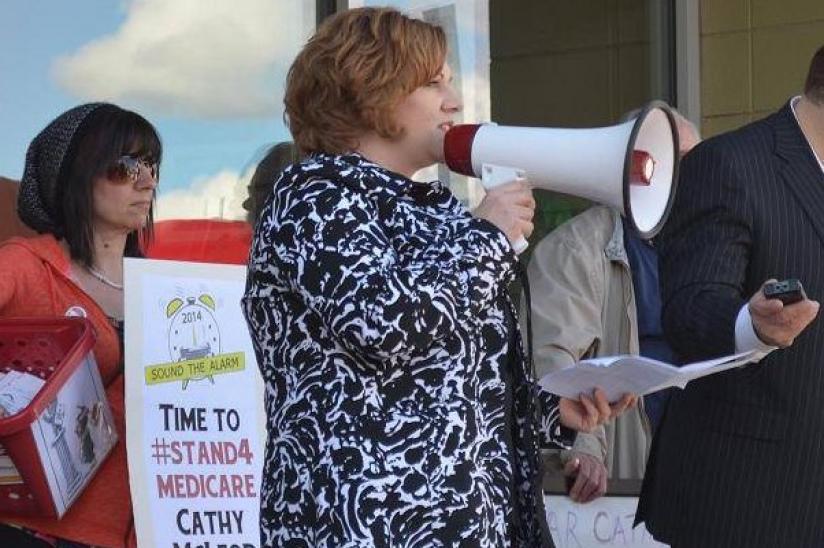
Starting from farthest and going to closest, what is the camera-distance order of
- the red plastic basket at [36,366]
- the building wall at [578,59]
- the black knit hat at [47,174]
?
the building wall at [578,59] < the black knit hat at [47,174] < the red plastic basket at [36,366]

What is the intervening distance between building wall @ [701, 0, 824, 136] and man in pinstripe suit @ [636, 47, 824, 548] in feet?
11.8

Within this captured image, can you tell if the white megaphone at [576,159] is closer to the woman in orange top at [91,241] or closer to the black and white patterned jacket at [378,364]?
the black and white patterned jacket at [378,364]

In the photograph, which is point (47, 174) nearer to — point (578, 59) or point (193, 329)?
point (193, 329)

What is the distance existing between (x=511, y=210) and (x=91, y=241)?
4.96ft

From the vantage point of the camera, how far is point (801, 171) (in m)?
3.32

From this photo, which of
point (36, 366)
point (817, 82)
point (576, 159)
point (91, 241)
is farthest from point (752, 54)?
point (576, 159)

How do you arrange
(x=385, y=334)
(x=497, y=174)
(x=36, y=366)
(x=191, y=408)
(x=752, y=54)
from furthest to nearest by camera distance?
(x=752, y=54)
(x=191, y=408)
(x=36, y=366)
(x=497, y=174)
(x=385, y=334)

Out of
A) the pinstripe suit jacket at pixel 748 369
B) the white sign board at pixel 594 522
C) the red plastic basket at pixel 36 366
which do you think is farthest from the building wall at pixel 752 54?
the red plastic basket at pixel 36 366

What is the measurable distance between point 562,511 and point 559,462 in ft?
1.06

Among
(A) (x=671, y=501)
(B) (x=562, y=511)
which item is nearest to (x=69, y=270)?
(A) (x=671, y=501)

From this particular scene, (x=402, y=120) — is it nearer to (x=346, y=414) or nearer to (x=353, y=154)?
(x=353, y=154)

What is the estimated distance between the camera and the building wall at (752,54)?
271 inches

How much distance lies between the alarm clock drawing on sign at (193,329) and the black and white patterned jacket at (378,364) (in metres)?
1.33

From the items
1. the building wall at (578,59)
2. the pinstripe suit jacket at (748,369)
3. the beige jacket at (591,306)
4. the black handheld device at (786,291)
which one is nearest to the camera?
the black handheld device at (786,291)
